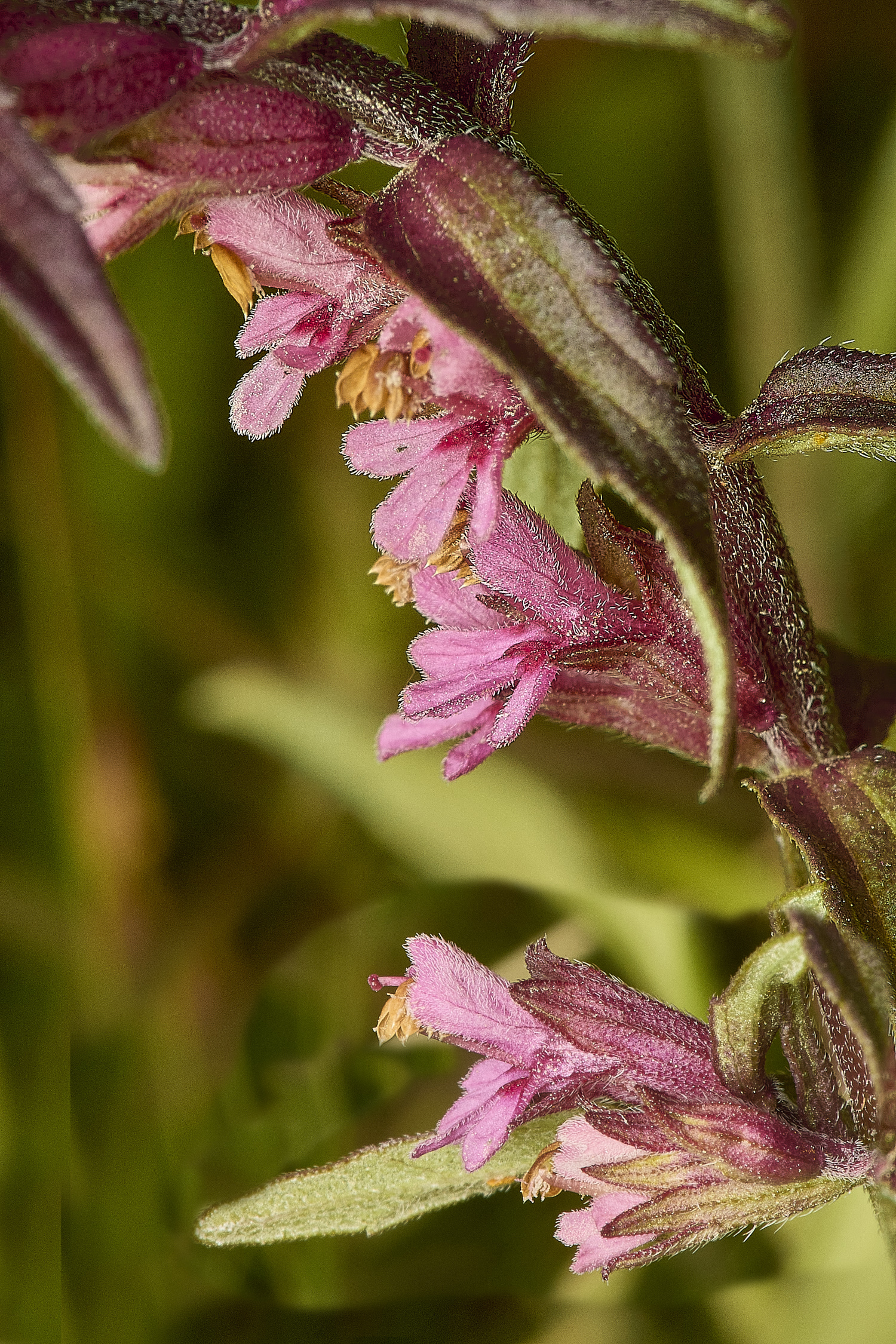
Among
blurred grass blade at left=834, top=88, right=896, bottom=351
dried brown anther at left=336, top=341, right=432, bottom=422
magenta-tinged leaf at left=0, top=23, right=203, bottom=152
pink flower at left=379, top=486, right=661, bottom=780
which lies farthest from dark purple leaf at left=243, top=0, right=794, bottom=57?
blurred grass blade at left=834, top=88, right=896, bottom=351

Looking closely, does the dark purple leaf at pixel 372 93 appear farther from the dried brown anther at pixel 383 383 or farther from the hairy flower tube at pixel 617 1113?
the hairy flower tube at pixel 617 1113

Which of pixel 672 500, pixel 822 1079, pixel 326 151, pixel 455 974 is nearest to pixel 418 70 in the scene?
pixel 326 151

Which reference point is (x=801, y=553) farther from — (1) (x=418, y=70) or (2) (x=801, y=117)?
(1) (x=418, y=70)

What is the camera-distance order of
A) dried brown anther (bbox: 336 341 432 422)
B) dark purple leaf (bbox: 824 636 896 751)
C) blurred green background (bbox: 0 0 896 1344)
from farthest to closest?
blurred green background (bbox: 0 0 896 1344) → dark purple leaf (bbox: 824 636 896 751) → dried brown anther (bbox: 336 341 432 422)

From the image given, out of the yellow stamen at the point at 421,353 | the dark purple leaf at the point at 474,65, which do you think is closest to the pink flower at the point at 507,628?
the yellow stamen at the point at 421,353

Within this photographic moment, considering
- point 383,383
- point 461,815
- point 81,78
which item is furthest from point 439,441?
point 461,815

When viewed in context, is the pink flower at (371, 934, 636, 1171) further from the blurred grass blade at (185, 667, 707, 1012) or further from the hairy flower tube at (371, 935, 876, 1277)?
the blurred grass blade at (185, 667, 707, 1012)

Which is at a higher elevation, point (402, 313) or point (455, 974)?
point (402, 313)
